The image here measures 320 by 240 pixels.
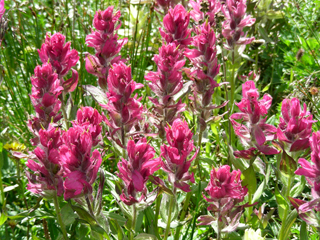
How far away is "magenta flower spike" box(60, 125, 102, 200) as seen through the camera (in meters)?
1.10

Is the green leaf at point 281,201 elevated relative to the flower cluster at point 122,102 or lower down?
lower down

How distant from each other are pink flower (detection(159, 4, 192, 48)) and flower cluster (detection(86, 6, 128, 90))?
212mm

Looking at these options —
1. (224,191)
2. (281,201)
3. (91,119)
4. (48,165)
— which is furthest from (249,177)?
(48,165)

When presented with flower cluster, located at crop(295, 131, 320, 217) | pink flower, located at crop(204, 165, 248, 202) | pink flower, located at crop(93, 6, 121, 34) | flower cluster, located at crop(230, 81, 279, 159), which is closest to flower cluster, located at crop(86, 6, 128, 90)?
pink flower, located at crop(93, 6, 121, 34)

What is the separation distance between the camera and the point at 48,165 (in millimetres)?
1261

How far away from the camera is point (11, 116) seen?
272cm

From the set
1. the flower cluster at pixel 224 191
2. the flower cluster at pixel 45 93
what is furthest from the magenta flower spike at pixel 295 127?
the flower cluster at pixel 45 93

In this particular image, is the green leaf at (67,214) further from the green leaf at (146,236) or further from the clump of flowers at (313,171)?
the clump of flowers at (313,171)

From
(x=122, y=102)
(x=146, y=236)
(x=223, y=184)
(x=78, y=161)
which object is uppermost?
(x=122, y=102)

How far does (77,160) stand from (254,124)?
2.29ft

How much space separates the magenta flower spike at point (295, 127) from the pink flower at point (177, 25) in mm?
561

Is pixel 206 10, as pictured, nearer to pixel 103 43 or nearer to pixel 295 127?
pixel 103 43

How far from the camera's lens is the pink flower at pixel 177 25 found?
1656mm

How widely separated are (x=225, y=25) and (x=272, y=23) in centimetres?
100
